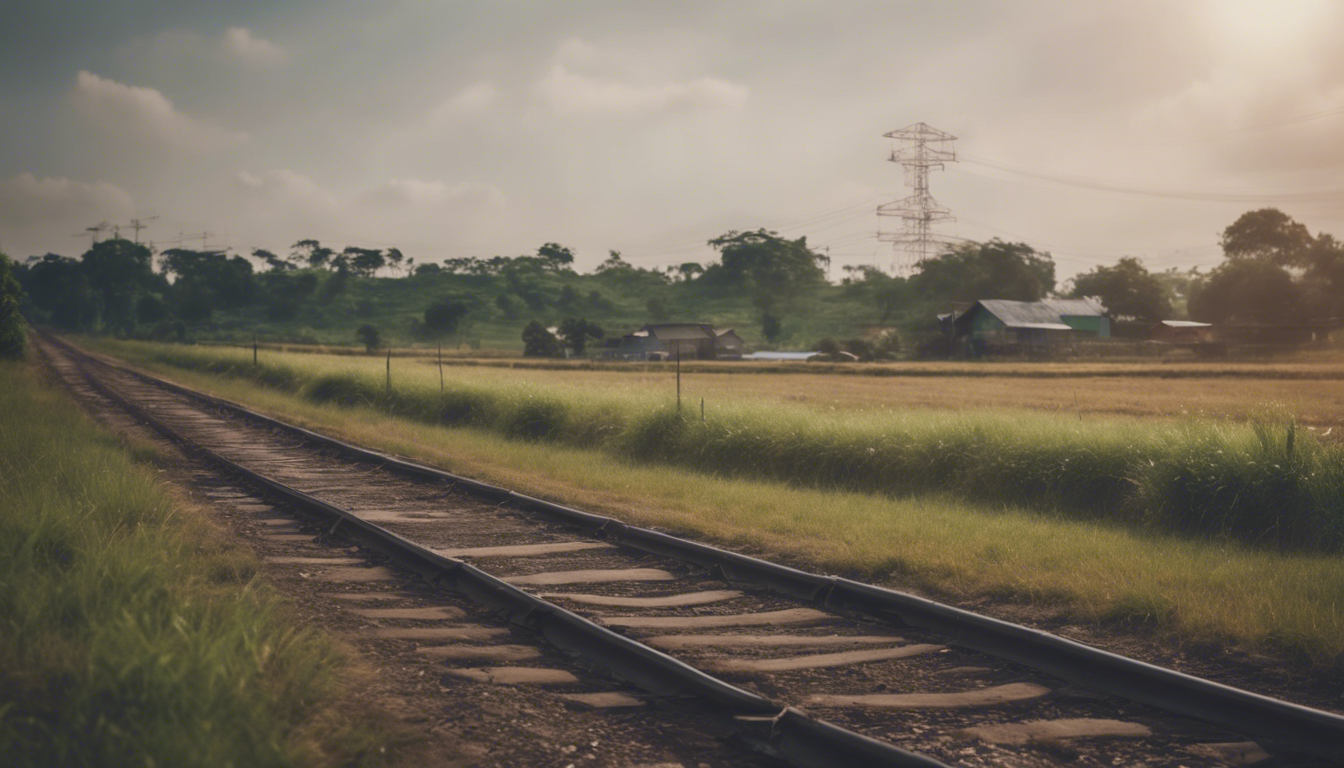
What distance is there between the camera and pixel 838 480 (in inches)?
567

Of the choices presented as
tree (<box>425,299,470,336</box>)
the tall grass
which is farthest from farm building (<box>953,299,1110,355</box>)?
the tall grass

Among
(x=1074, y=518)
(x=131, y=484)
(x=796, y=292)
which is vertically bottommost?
(x=1074, y=518)

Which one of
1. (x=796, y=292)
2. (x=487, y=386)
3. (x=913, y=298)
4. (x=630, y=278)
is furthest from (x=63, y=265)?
(x=487, y=386)

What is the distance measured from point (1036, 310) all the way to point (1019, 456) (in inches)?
2995

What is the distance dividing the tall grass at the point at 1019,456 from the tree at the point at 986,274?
302 feet

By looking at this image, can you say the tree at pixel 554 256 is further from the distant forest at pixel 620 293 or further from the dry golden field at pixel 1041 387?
the dry golden field at pixel 1041 387

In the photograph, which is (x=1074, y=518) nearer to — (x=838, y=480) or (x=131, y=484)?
(x=838, y=480)

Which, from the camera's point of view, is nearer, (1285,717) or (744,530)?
(1285,717)

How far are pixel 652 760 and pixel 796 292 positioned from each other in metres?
140

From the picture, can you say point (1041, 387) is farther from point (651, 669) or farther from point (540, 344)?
point (540, 344)

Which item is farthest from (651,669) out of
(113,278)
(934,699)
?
(113,278)

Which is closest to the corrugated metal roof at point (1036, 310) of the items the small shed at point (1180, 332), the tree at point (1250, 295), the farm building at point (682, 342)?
the small shed at point (1180, 332)

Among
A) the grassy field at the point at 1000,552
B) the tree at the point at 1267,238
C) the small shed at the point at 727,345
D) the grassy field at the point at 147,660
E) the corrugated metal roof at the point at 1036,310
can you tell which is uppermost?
the tree at the point at 1267,238

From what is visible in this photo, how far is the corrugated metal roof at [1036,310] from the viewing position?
265 feet
